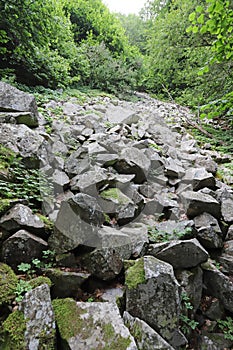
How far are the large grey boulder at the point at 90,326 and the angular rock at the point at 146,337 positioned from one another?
0.15 metres

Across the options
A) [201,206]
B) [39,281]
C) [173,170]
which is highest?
[173,170]

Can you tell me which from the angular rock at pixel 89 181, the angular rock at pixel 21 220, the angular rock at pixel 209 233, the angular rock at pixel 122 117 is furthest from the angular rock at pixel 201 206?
the angular rock at pixel 122 117

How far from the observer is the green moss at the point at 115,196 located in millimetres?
3424

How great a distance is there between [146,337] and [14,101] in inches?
175

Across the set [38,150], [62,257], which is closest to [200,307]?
[62,257]

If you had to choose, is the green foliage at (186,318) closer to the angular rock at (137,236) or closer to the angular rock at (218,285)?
the angular rock at (218,285)

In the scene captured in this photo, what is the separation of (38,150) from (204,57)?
23.1ft

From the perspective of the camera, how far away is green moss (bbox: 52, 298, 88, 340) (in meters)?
1.84

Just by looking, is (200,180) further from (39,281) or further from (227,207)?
(39,281)

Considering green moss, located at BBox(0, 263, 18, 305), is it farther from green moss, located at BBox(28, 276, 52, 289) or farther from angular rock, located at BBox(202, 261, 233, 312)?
angular rock, located at BBox(202, 261, 233, 312)

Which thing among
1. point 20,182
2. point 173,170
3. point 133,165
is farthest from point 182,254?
point 173,170

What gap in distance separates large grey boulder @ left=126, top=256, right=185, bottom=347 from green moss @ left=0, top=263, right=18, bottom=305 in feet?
3.36

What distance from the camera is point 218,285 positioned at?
2912mm

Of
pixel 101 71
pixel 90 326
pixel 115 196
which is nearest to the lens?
pixel 90 326
